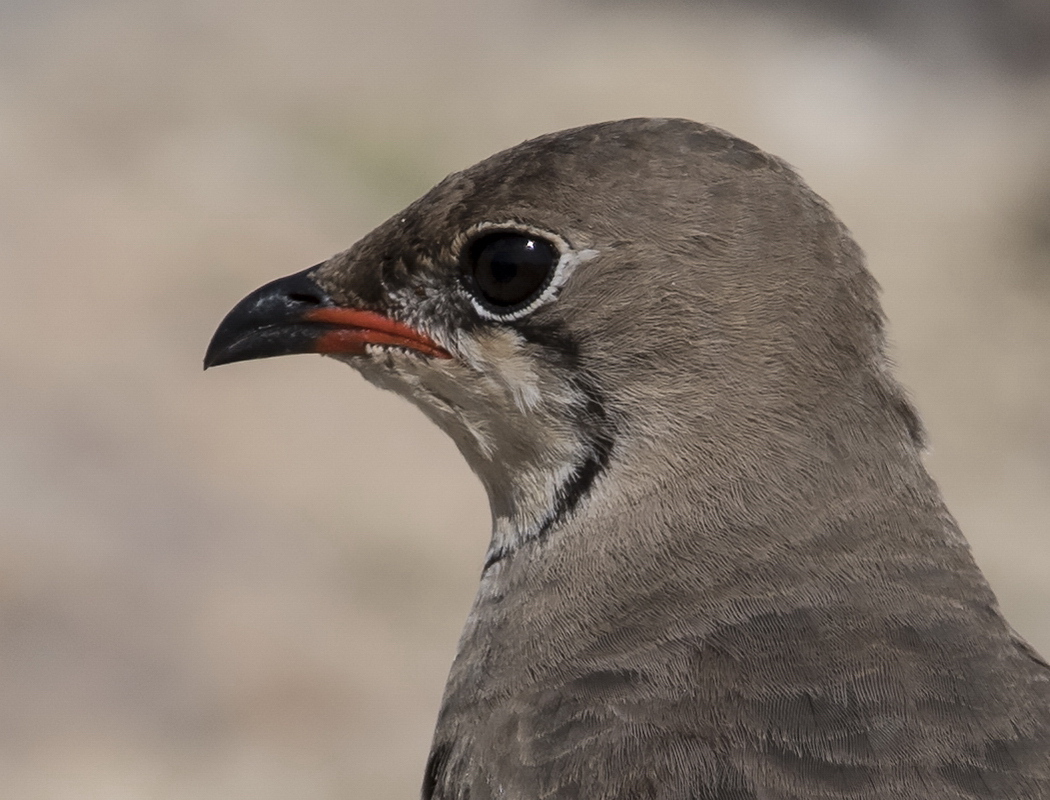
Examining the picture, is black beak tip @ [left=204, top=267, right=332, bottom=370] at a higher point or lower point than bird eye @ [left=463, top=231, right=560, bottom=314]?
higher

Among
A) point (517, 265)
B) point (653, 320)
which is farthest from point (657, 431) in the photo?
point (517, 265)

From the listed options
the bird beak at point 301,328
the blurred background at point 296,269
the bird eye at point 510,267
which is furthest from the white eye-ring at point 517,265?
the blurred background at point 296,269

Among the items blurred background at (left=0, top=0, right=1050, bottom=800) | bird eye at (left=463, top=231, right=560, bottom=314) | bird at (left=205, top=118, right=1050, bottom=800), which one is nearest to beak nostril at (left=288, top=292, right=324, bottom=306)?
bird at (left=205, top=118, right=1050, bottom=800)

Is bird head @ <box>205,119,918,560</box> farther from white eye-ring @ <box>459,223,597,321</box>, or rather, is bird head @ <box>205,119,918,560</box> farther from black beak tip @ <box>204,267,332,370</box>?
black beak tip @ <box>204,267,332,370</box>

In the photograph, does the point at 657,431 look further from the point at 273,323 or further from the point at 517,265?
the point at 273,323

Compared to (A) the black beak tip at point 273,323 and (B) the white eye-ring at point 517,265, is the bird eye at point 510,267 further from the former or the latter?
(A) the black beak tip at point 273,323

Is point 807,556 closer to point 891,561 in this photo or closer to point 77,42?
point 891,561

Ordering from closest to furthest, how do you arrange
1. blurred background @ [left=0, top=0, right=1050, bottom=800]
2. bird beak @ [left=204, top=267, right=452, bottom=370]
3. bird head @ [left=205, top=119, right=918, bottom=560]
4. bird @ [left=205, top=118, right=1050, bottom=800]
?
1. bird @ [left=205, top=118, right=1050, bottom=800]
2. bird head @ [left=205, top=119, right=918, bottom=560]
3. bird beak @ [left=204, top=267, right=452, bottom=370]
4. blurred background @ [left=0, top=0, right=1050, bottom=800]
